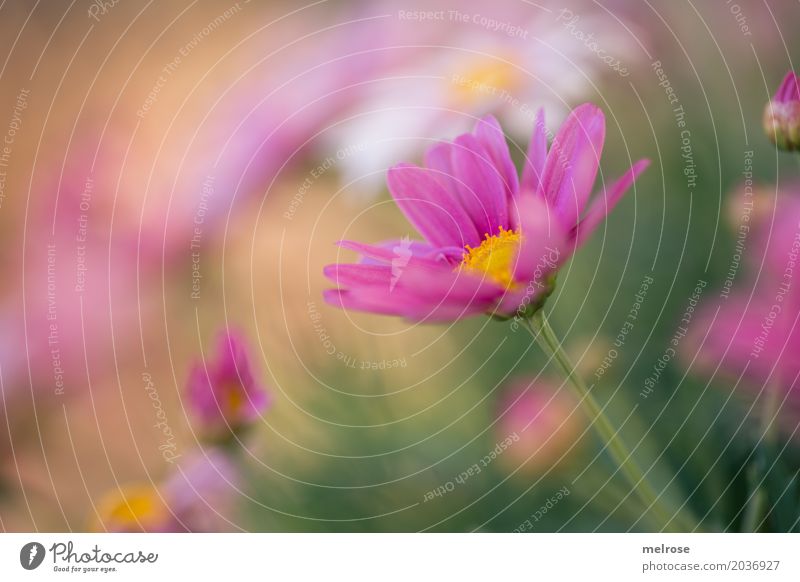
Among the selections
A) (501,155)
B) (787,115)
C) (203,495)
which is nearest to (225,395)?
(203,495)

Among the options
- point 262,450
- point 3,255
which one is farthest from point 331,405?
point 3,255
